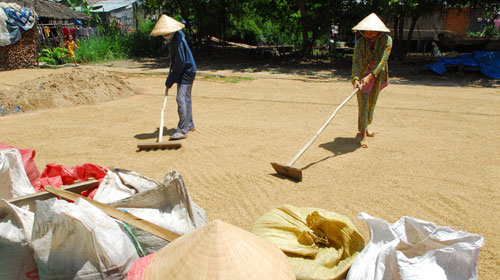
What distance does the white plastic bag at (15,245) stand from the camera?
1.84 meters

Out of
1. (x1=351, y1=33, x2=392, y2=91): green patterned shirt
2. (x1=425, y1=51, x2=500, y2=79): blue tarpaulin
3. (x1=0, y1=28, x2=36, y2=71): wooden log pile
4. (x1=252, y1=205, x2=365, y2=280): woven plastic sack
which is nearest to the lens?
(x1=252, y1=205, x2=365, y2=280): woven plastic sack

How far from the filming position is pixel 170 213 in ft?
7.47

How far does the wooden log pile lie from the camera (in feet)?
45.0

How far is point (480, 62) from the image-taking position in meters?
11.3

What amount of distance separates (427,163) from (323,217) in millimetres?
2311

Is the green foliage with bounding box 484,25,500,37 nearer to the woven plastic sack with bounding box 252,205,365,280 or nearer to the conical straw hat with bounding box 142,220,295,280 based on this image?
the woven plastic sack with bounding box 252,205,365,280

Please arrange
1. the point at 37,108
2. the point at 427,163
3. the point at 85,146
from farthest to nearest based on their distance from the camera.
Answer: the point at 37,108 → the point at 85,146 → the point at 427,163

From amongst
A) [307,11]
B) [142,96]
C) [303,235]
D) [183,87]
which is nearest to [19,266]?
[303,235]

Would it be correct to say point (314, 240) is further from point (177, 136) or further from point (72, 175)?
point (177, 136)

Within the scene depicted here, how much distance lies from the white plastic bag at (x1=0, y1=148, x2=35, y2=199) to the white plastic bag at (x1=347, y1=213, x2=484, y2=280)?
232cm

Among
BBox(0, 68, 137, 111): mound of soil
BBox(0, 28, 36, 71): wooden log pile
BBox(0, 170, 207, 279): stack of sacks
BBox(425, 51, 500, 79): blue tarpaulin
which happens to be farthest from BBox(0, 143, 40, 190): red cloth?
BBox(0, 28, 36, 71): wooden log pile

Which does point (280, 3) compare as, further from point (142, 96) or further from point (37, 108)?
point (37, 108)

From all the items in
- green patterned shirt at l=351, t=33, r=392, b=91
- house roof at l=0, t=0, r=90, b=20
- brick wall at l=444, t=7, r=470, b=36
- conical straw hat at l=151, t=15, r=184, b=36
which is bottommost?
green patterned shirt at l=351, t=33, r=392, b=91

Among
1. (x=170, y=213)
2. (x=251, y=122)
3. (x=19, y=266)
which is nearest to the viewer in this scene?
(x=19, y=266)
